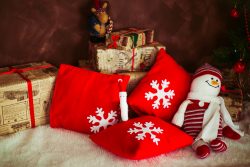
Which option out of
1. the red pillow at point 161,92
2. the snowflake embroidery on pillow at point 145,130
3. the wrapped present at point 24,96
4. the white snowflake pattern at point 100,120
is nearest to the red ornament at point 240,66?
the red pillow at point 161,92

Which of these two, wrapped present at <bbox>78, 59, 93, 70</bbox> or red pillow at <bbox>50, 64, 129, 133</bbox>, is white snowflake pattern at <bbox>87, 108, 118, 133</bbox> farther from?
wrapped present at <bbox>78, 59, 93, 70</bbox>

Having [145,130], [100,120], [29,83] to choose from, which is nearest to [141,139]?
[145,130]

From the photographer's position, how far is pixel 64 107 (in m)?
1.70

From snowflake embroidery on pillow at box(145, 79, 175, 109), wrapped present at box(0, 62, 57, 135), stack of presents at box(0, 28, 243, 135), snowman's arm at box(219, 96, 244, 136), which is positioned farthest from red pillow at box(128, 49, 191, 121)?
wrapped present at box(0, 62, 57, 135)

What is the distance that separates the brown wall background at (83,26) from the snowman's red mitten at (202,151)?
88 centimetres

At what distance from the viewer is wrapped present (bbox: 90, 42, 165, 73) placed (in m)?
1.80

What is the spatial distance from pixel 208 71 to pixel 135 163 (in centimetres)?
69

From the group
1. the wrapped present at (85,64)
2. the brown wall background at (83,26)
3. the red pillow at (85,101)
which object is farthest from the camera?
the wrapped present at (85,64)

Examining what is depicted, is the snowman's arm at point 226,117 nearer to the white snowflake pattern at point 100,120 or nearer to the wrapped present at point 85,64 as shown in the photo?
the white snowflake pattern at point 100,120

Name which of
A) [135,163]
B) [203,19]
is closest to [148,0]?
[203,19]

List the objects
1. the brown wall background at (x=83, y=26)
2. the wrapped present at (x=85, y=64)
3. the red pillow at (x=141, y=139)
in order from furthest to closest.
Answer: the wrapped present at (x=85, y=64) → the brown wall background at (x=83, y=26) → the red pillow at (x=141, y=139)

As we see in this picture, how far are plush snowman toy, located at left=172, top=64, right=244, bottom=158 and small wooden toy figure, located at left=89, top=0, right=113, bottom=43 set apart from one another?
0.59 m

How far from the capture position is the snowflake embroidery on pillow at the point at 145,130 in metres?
1.47

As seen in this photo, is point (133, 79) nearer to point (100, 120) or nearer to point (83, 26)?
point (100, 120)
